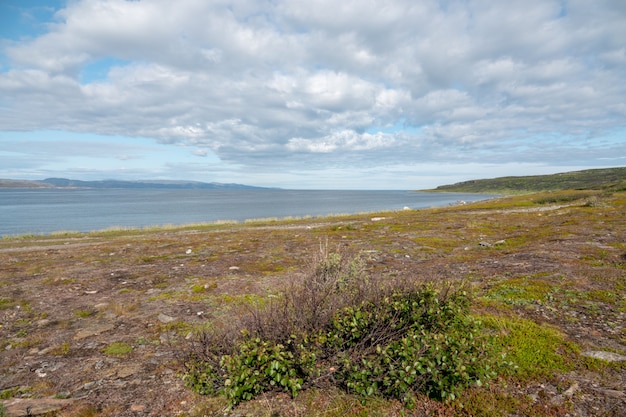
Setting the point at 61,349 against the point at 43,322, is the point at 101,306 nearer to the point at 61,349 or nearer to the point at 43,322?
the point at 43,322

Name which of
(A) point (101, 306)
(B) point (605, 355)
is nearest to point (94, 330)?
(A) point (101, 306)

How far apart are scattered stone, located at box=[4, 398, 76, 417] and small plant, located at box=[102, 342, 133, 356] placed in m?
1.53

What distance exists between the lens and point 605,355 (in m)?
5.51

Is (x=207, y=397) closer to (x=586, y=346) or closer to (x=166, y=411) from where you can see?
(x=166, y=411)

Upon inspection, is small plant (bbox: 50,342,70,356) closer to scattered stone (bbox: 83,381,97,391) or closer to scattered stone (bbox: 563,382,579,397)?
scattered stone (bbox: 83,381,97,391)

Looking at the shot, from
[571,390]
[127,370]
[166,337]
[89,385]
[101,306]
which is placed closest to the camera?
[571,390]

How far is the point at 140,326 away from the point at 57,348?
5.18 ft

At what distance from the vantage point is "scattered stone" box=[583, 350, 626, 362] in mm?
5354

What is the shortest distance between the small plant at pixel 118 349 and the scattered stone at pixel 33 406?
1.53m

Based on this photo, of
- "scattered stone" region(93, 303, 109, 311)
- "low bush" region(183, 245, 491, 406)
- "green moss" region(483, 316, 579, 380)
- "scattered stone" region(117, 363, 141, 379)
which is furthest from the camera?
"scattered stone" region(93, 303, 109, 311)

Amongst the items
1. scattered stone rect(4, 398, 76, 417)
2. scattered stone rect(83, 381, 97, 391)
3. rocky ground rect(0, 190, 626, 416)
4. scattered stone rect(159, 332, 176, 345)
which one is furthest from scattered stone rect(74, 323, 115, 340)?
scattered stone rect(4, 398, 76, 417)

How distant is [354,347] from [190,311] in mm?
5419

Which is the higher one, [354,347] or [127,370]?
[354,347]

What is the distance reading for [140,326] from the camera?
7.89m
